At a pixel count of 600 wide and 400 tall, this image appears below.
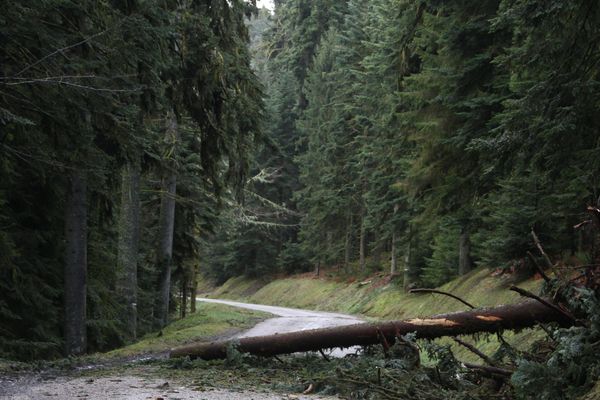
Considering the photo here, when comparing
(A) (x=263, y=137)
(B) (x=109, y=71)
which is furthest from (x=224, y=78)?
(B) (x=109, y=71)

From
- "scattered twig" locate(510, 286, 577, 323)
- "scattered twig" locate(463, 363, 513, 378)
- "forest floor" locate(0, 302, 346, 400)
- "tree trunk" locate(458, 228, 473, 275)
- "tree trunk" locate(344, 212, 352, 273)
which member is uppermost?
"tree trunk" locate(344, 212, 352, 273)

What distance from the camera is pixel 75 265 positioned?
33.8 ft

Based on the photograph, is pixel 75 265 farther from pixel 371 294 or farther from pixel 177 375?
pixel 371 294

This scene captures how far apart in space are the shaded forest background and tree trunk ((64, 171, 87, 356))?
1.1 inches

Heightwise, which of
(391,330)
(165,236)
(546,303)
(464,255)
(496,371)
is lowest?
(496,371)

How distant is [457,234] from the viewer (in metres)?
19.7

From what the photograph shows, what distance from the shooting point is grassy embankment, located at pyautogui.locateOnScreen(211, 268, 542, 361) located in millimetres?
12289

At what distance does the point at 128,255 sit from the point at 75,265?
14.0 ft

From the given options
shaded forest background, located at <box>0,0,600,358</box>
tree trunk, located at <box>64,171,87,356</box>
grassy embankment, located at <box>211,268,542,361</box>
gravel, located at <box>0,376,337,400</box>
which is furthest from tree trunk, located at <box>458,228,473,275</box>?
gravel, located at <box>0,376,337,400</box>

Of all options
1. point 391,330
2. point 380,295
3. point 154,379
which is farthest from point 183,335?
point 380,295

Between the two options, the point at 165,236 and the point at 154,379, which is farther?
the point at 165,236

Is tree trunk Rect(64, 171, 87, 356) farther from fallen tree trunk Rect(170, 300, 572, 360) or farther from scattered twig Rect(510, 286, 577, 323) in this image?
scattered twig Rect(510, 286, 577, 323)

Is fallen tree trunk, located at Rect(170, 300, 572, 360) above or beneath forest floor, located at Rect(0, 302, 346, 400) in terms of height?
above

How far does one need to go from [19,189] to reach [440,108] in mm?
11002
